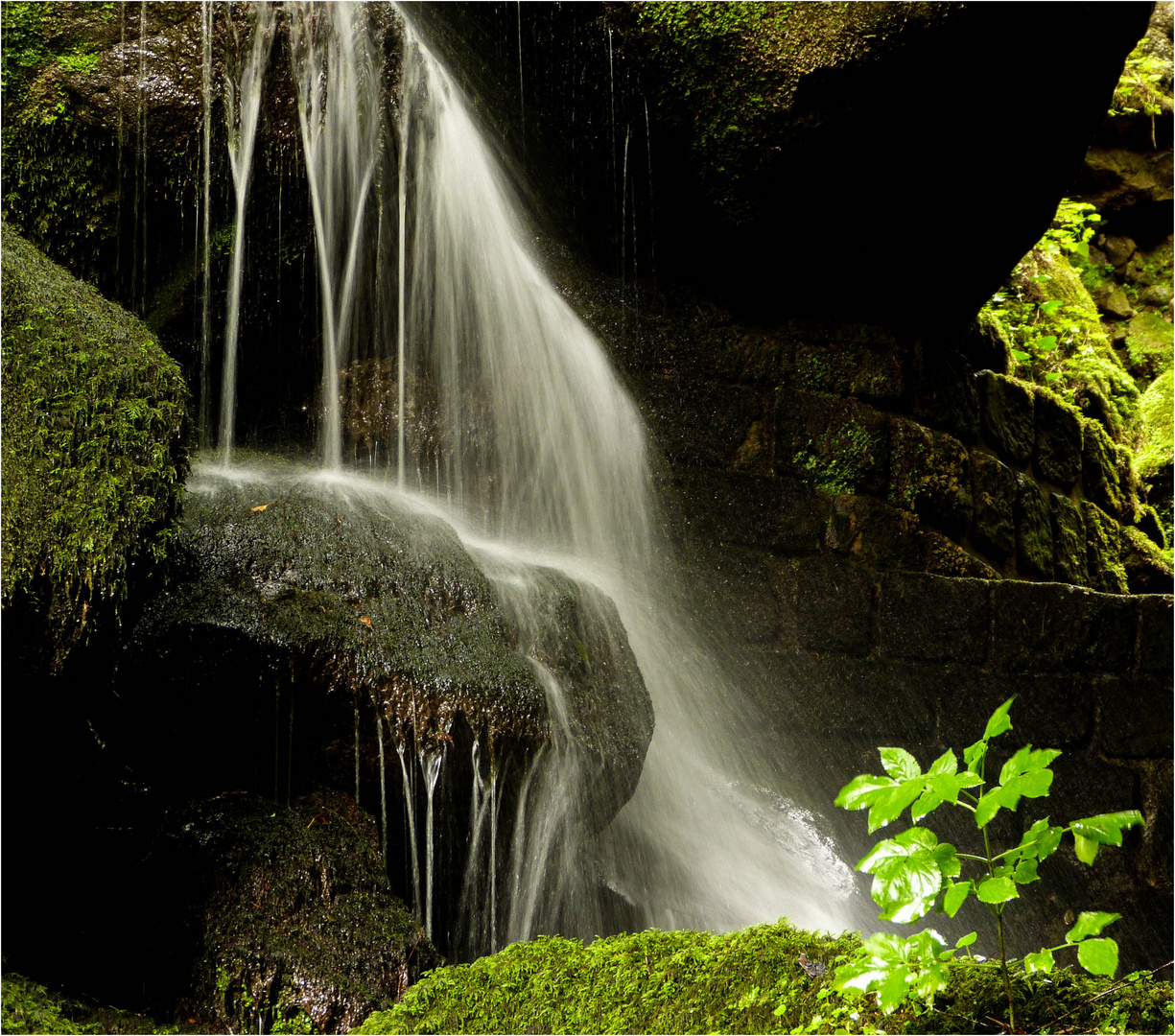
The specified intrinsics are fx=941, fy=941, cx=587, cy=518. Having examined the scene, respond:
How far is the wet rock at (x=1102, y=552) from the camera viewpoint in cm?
591

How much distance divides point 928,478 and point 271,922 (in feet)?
13.3

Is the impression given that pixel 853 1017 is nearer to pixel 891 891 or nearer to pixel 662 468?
pixel 891 891

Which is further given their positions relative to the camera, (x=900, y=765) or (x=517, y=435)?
(x=517, y=435)

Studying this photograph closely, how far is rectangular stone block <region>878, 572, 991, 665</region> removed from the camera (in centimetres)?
482

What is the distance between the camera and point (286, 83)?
4277 millimetres

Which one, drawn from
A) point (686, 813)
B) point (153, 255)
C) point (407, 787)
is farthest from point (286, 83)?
point (686, 813)

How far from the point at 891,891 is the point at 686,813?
9.14 feet

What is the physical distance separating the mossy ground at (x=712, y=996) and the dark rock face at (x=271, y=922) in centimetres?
46

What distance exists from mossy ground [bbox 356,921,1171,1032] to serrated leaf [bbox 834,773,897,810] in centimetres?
32

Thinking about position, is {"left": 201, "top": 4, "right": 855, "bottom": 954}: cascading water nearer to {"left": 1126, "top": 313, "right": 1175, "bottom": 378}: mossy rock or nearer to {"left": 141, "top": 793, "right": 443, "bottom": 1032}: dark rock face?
{"left": 141, "top": 793, "right": 443, "bottom": 1032}: dark rock face

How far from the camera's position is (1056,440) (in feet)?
20.1

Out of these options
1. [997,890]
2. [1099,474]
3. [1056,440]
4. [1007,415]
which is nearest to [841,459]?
[1007,415]

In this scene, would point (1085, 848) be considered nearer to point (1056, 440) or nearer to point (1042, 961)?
point (1042, 961)

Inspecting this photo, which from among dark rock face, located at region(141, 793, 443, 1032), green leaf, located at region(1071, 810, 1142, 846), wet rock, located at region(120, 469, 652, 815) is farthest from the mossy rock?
dark rock face, located at region(141, 793, 443, 1032)
